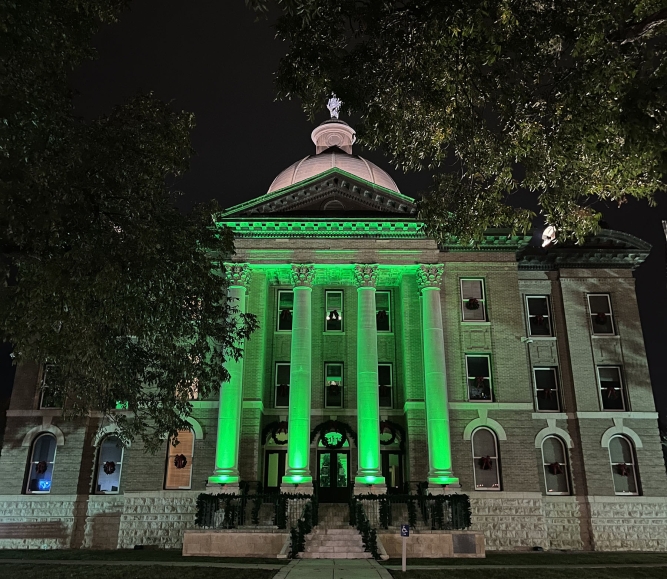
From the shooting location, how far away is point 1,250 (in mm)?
13172

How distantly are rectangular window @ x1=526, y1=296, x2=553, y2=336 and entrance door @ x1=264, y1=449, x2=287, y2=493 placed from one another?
13511mm

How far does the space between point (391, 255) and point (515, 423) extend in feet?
31.0

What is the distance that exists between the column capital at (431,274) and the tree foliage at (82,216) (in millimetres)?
14609

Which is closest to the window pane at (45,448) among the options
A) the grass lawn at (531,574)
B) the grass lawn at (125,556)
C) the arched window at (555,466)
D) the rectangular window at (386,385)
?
the grass lawn at (125,556)

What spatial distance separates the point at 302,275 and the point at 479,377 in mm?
9495

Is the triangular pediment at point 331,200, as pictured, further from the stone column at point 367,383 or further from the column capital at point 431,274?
the stone column at point 367,383

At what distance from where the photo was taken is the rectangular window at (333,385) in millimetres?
30359

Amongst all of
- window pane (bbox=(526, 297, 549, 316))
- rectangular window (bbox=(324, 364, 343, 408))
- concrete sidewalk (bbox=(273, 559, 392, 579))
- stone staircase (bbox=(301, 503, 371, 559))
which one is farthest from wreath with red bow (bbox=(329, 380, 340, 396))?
concrete sidewalk (bbox=(273, 559, 392, 579))

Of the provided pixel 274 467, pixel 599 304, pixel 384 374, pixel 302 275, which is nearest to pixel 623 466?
pixel 599 304

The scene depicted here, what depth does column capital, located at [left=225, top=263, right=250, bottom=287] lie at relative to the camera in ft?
95.8

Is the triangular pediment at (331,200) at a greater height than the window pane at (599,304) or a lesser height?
greater

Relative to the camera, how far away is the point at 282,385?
1204 inches

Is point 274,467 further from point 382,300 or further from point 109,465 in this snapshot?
point 382,300

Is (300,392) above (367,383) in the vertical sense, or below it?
below
